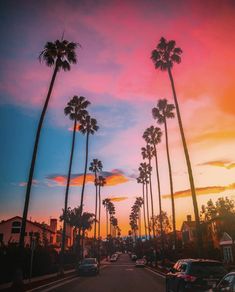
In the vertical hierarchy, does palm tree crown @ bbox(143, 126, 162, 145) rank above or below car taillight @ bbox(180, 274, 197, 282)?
above

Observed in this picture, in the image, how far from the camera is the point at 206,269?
1198 centimetres

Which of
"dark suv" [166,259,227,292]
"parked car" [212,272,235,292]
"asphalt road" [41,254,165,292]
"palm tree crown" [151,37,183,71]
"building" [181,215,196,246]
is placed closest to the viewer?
"parked car" [212,272,235,292]

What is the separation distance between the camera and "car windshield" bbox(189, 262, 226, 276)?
1187 cm

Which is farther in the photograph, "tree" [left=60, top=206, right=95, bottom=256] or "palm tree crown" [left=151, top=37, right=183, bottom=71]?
"tree" [left=60, top=206, right=95, bottom=256]

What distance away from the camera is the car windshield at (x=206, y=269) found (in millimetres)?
11867

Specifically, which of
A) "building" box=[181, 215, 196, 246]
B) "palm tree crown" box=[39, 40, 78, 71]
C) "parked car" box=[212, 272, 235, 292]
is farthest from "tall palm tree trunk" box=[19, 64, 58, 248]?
"building" box=[181, 215, 196, 246]

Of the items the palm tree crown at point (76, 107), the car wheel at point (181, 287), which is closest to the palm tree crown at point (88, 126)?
the palm tree crown at point (76, 107)

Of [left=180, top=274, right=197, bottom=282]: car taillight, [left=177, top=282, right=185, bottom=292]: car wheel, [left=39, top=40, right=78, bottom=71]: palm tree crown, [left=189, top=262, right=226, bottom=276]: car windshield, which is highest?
[left=39, top=40, right=78, bottom=71]: palm tree crown

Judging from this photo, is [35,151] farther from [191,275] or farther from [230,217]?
[230,217]

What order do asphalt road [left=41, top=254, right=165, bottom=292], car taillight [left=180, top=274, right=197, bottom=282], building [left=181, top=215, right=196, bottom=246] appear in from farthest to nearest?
building [left=181, top=215, right=196, bottom=246], asphalt road [left=41, top=254, right=165, bottom=292], car taillight [left=180, top=274, right=197, bottom=282]

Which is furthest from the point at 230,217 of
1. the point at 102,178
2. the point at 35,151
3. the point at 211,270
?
the point at 102,178

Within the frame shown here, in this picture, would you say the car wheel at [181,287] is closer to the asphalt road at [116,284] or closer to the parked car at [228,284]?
the parked car at [228,284]

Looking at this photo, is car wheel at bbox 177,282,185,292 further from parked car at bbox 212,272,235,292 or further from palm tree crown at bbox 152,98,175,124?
palm tree crown at bbox 152,98,175,124

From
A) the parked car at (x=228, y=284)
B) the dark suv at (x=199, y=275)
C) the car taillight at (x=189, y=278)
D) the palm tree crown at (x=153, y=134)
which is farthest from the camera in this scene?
the palm tree crown at (x=153, y=134)
